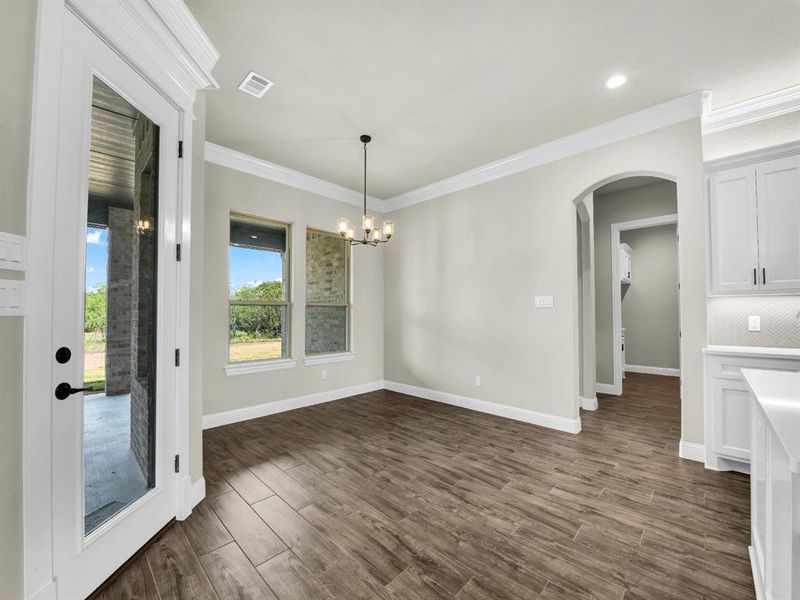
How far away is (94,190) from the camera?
63.7 inches

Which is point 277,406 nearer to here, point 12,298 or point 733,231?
point 12,298

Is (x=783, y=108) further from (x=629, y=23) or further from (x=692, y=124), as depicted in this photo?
(x=629, y=23)

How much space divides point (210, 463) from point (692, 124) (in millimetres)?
5044

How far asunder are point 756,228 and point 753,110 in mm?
1083

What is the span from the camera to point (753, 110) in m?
2.96

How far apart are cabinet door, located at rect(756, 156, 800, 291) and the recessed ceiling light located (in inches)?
48.6

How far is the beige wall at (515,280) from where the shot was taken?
3061 millimetres

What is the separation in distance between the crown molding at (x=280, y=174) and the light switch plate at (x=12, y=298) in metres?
3.07

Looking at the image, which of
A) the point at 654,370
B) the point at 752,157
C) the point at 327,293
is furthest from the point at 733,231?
the point at 654,370

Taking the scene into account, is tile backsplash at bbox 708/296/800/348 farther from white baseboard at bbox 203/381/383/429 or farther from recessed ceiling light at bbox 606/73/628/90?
white baseboard at bbox 203/381/383/429

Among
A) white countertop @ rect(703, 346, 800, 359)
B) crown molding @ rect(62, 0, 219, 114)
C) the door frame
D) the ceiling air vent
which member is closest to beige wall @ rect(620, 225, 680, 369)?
white countertop @ rect(703, 346, 800, 359)

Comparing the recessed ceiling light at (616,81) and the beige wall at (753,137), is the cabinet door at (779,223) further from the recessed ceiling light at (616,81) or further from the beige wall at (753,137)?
the recessed ceiling light at (616,81)

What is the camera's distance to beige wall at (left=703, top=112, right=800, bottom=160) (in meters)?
2.86

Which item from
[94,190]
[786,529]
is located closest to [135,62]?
[94,190]
